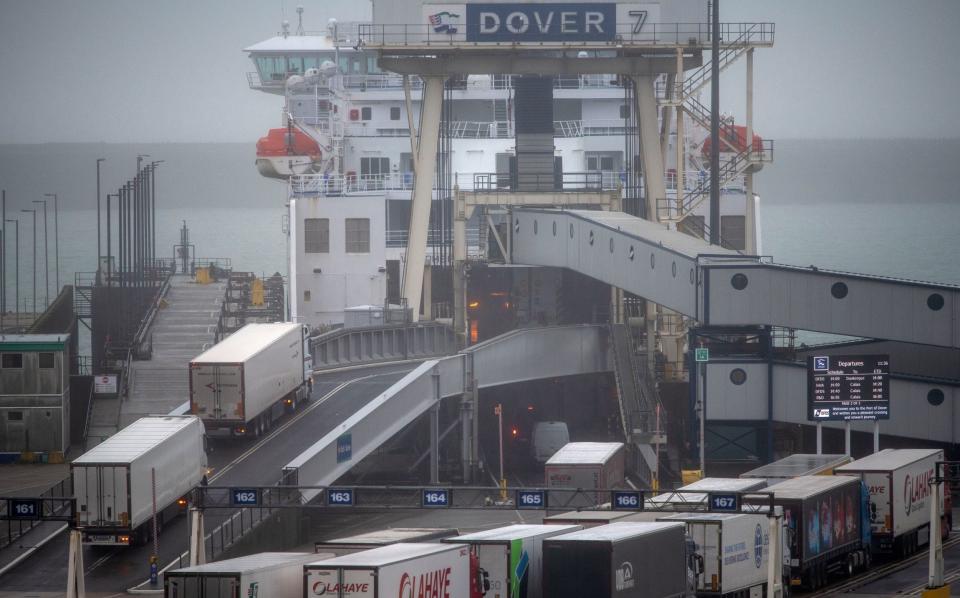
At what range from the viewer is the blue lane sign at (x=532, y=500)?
34.9 metres

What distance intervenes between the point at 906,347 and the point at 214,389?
2865 centimetres

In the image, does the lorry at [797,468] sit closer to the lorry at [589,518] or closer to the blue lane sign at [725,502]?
the lorry at [589,518]

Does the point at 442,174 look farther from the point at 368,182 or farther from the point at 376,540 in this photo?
the point at 376,540

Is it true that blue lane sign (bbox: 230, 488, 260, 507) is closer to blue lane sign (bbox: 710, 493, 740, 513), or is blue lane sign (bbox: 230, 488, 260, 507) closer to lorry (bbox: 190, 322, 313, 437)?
blue lane sign (bbox: 710, 493, 740, 513)

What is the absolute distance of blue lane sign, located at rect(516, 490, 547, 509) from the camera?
115 ft

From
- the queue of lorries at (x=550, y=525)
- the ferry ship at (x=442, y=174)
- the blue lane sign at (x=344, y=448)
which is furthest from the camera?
the ferry ship at (x=442, y=174)

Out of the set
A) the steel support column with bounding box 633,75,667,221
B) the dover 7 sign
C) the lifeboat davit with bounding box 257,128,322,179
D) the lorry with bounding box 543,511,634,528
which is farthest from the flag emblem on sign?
the lorry with bounding box 543,511,634,528

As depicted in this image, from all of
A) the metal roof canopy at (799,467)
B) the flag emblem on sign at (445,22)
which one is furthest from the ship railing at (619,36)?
the metal roof canopy at (799,467)

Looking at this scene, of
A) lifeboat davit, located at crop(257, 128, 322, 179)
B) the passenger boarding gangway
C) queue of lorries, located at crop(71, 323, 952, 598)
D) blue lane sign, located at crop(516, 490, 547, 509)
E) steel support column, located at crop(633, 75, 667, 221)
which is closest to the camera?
queue of lorries, located at crop(71, 323, 952, 598)

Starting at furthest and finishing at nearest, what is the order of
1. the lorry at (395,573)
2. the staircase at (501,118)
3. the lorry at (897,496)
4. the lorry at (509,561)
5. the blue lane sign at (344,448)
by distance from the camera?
the staircase at (501,118), the blue lane sign at (344,448), the lorry at (897,496), the lorry at (509,561), the lorry at (395,573)

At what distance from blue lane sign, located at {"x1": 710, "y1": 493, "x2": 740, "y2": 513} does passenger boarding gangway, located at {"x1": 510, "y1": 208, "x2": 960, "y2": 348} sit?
64.0 feet

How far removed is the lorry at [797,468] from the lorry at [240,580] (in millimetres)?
16578

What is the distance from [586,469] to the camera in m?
47.2

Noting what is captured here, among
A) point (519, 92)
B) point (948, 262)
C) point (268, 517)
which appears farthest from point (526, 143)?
point (948, 262)
